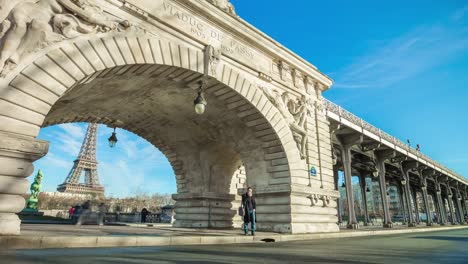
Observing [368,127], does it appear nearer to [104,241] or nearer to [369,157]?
[369,157]

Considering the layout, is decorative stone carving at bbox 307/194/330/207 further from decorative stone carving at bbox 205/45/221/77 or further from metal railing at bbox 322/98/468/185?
decorative stone carving at bbox 205/45/221/77

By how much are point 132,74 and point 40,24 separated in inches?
133

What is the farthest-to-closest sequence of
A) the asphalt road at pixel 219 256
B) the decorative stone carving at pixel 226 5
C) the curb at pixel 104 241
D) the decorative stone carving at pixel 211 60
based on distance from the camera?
the decorative stone carving at pixel 226 5 → the decorative stone carving at pixel 211 60 → the curb at pixel 104 241 → the asphalt road at pixel 219 256

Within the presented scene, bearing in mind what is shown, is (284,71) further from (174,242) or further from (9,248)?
(9,248)

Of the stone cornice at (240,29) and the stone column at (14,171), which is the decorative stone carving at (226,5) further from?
the stone column at (14,171)

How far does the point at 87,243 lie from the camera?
6.84 meters

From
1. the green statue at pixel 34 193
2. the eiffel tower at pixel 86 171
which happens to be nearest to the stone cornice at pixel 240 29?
the green statue at pixel 34 193

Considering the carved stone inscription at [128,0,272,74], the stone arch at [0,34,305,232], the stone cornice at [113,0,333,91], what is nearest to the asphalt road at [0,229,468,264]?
the stone arch at [0,34,305,232]

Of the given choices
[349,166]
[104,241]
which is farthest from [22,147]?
[349,166]

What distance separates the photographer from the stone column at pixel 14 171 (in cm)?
632

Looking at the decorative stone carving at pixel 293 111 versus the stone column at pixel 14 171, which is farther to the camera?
the decorative stone carving at pixel 293 111

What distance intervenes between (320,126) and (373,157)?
14540mm

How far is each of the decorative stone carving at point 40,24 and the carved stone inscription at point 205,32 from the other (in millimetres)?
1727

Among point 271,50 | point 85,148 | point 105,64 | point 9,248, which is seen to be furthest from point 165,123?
point 85,148
